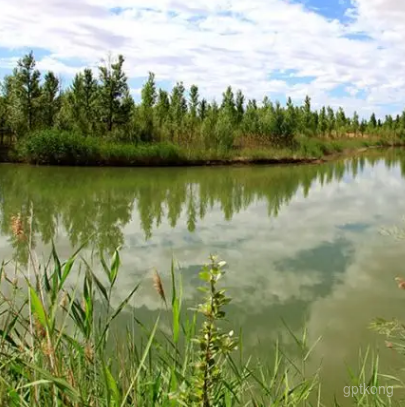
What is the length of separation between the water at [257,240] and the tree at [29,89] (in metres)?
8.26

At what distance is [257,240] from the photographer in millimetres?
7422

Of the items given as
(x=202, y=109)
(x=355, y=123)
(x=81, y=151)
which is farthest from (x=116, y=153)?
(x=355, y=123)

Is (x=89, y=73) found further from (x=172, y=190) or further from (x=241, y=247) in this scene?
(x=241, y=247)

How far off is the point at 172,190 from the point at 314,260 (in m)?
7.97

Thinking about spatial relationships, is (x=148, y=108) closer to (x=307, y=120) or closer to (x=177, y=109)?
(x=177, y=109)

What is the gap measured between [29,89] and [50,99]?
2.27 meters

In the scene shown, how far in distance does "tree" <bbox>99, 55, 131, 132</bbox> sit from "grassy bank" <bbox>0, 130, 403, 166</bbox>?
2426mm

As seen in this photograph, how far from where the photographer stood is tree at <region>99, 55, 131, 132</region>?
78.5ft

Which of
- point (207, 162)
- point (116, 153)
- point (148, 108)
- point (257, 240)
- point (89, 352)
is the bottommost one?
point (257, 240)

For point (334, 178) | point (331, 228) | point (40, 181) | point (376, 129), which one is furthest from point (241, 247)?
point (376, 129)

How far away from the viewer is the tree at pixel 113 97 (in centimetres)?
2394

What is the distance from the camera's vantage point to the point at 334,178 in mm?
18500

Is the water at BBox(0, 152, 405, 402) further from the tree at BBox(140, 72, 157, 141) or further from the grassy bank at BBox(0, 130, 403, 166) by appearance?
the tree at BBox(140, 72, 157, 141)

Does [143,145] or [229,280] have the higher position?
[143,145]
